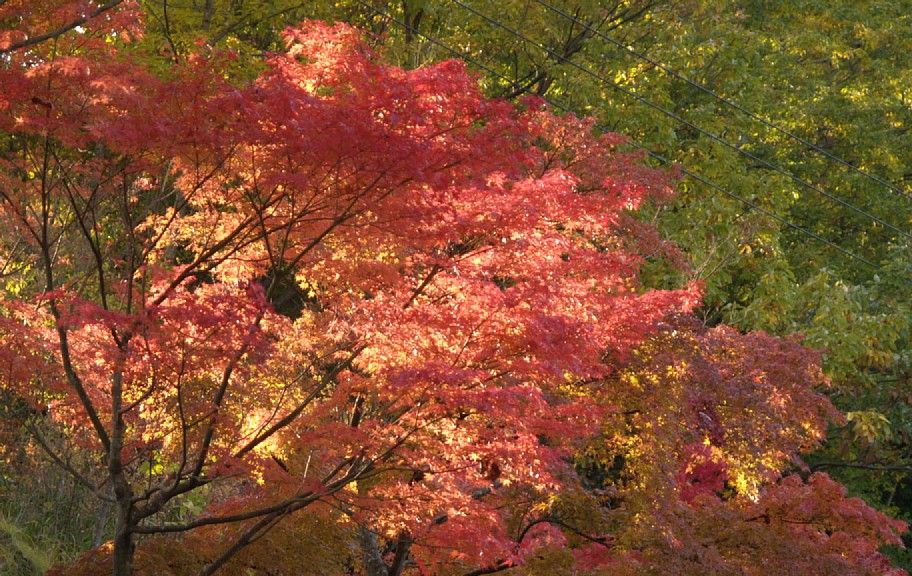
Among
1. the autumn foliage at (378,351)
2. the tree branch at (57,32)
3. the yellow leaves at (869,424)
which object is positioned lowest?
the yellow leaves at (869,424)

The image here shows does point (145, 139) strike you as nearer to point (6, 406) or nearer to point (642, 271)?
point (6, 406)

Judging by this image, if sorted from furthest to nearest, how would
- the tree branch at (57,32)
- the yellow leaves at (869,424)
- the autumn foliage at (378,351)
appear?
the yellow leaves at (869,424), the autumn foliage at (378,351), the tree branch at (57,32)

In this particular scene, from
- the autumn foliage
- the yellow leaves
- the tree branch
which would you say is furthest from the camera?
the yellow leaves

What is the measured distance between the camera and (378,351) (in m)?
8.46

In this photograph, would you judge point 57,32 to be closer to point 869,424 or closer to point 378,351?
point 378,351

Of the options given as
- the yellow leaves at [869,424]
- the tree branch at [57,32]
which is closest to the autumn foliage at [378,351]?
the tree branch at [57,32]

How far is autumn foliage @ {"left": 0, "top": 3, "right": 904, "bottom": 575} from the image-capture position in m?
7.68

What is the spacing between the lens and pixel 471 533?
9391 mm

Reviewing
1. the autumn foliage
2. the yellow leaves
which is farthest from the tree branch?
the yellow leaves

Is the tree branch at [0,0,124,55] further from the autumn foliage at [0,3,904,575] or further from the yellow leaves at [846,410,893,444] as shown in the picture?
the yellow leaves at [846,410,893,444]

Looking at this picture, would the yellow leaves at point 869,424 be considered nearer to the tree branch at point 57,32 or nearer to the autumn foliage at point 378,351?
the autumn foliage at point 378,351

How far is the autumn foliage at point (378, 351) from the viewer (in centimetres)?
768

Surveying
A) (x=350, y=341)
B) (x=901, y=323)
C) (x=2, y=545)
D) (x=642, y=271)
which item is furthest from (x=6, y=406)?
(x=901, y=323)

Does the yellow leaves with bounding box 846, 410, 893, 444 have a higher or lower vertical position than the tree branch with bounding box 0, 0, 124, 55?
lower
